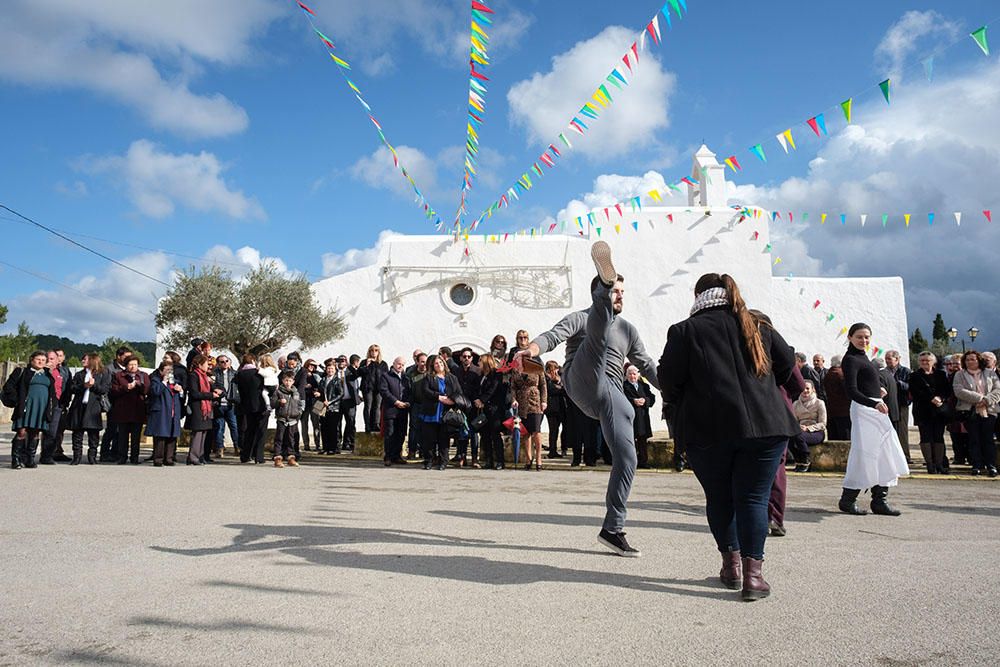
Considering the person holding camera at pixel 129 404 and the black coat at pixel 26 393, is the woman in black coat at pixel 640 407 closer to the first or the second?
the person holding camera at pixel 129 404

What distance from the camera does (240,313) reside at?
21.3 meters

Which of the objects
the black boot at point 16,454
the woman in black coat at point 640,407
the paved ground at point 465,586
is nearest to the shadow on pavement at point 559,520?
the paved ground at point 465,586

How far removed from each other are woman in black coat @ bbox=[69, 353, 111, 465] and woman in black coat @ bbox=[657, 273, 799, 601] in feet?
33.2

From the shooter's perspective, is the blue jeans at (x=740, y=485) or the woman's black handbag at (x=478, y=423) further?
the woman's black handbag at (x=478, y=423)

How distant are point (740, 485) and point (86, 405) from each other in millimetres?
10639

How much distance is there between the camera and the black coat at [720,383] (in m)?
3.62

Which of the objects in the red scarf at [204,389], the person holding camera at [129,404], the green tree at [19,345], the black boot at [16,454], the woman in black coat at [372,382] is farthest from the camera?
the green tree at [19,345]

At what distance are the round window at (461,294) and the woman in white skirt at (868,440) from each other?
1794cm

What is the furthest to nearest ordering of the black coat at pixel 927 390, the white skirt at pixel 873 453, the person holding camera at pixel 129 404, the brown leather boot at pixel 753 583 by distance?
1. the person holding camera at pixel 129 404
2. the black coat at pixel 927 390
3. the white skirt at pixel 873 453
4. the brown leather boot at pixel 753 583

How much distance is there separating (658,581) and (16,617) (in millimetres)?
3128

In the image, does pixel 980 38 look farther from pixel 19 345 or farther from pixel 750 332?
pixel 19 345

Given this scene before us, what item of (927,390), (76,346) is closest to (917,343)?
(927,390)

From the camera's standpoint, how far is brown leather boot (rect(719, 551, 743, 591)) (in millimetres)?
3729

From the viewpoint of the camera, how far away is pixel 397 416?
11.6m
